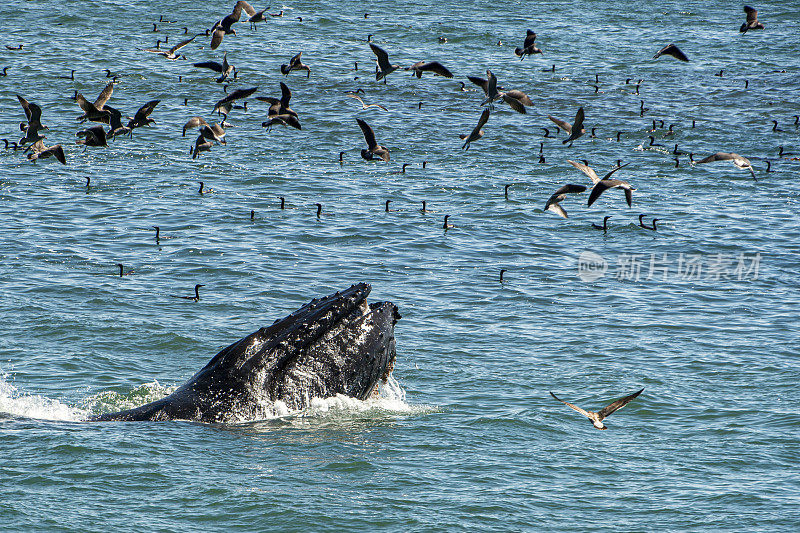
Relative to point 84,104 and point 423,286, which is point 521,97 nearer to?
point 423,286

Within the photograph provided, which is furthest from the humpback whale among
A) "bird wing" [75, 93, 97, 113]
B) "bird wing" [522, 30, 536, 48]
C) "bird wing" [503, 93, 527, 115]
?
"bird wing" [522, 30, 536, 48]

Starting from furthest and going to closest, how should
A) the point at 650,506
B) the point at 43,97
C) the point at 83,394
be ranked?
the point at 43,97 < the point at 83,394 < the point at 650,506

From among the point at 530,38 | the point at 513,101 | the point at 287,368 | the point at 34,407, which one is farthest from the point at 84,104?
the point at 530,38

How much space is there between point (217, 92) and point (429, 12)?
61.0ft

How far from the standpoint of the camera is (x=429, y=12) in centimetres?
5422

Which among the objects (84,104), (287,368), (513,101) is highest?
(513,101)

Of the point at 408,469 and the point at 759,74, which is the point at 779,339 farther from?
the point at 759,74

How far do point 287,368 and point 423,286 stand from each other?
35.3ft

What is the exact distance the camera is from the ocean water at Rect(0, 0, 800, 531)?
36.3 ft

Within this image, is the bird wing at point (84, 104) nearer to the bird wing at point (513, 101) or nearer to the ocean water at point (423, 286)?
the ocean water at point (423, 286)

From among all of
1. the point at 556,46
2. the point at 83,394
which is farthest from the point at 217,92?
the point at 83,394

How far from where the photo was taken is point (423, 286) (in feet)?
69.8

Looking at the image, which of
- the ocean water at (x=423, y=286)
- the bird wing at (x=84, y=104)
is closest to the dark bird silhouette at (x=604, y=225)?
the ocean water at (x=423, y=286)

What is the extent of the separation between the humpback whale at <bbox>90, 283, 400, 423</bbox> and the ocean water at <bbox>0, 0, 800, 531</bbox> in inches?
8.9
